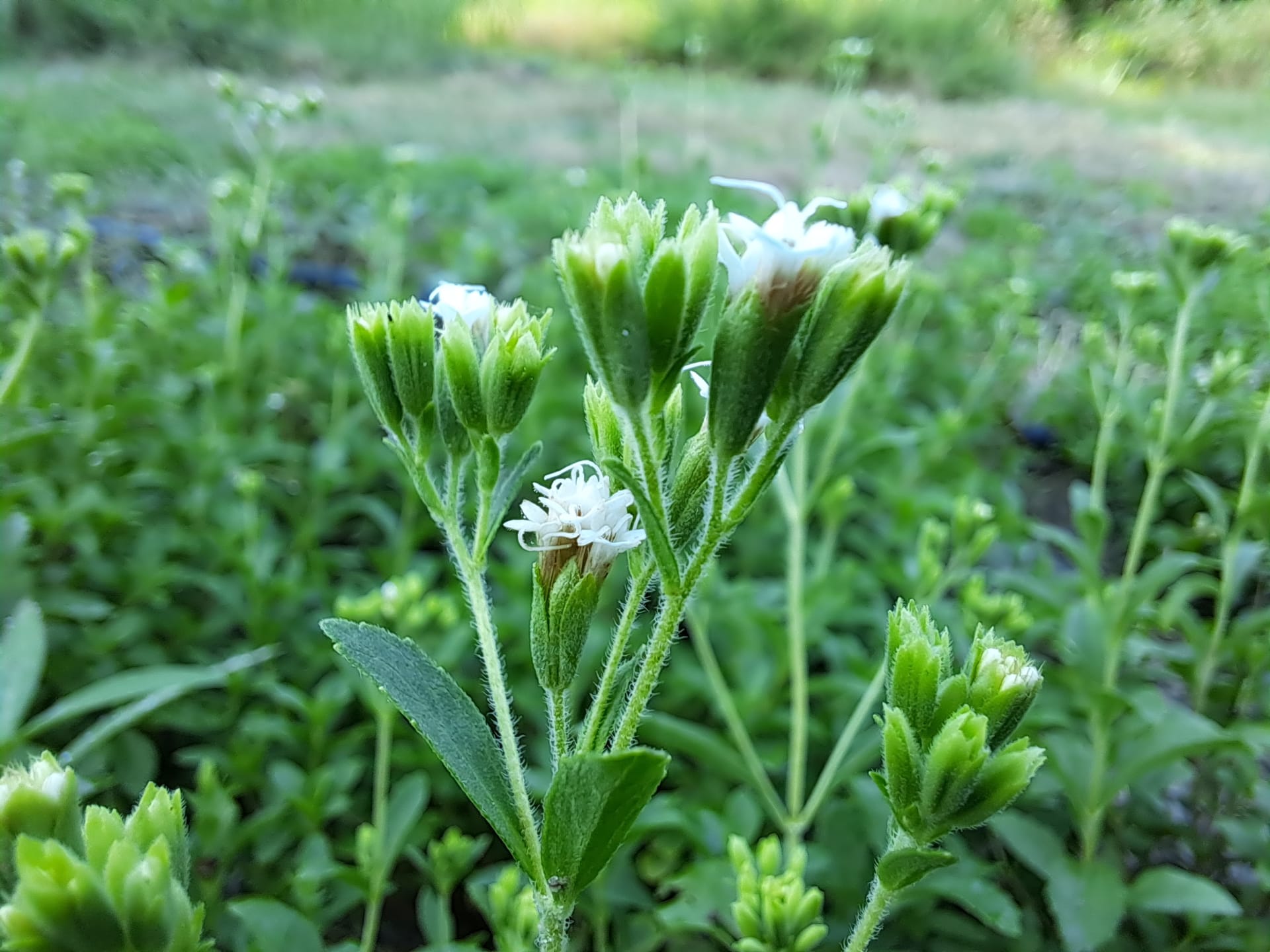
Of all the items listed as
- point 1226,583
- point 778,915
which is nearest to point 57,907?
point 778,915

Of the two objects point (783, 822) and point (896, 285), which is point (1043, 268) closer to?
point (783, 822)

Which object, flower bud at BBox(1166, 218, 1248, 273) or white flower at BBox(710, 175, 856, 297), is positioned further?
flower bud at BBox(1166, 218, 1248, 273)

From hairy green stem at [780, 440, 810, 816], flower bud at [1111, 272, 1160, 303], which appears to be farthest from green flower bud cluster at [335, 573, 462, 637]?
flower bud at [1111, 272, 1160, 303]

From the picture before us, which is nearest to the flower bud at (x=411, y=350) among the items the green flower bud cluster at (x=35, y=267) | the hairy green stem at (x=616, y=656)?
the hairy green stem at (x=616, y=656)

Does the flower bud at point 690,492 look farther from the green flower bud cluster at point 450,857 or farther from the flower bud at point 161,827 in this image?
the green flower bud cluster at point 450,857

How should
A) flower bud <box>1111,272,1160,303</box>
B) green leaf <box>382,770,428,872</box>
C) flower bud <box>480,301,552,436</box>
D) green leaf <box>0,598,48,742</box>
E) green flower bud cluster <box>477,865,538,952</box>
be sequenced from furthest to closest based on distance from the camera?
flower bud <box>1111,272,1160,303</box> → green leaf <box>382,770,428,872</box> → green leaf <box>0,598,48,742</box> → green flower bud cluster <box>477,865,538,952</box> → flower bud <box>480,301,552,436</box>

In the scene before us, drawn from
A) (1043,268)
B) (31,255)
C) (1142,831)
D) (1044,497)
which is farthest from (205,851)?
(1043,268)

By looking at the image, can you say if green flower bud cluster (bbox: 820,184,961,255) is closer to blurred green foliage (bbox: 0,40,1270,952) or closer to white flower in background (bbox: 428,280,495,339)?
blurred green foliage (bbox: 0,40,1270,952)
